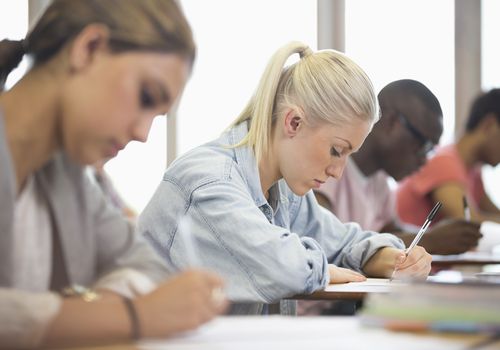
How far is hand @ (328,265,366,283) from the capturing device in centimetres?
223

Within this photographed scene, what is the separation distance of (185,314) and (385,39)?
5.02 meters

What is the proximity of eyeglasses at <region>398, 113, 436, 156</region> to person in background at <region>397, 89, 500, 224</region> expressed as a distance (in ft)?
1.31

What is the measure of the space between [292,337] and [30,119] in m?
0.45

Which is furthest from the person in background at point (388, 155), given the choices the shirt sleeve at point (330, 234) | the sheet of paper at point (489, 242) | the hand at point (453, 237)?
the shirt sleeve at point (330, 234)

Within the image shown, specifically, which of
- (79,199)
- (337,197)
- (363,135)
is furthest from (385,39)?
(79,199)

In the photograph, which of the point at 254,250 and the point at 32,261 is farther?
the point at 254,250

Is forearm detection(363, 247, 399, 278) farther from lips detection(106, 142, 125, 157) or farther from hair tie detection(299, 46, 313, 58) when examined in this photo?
lips detection(106, 142, 125, 157)

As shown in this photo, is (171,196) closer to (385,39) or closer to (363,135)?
(363,135)

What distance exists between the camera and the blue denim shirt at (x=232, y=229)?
2.00 metres

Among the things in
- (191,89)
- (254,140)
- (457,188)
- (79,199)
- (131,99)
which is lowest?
(457,188)

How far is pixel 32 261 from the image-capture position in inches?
47.4

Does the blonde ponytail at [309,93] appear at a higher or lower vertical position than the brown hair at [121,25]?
lower

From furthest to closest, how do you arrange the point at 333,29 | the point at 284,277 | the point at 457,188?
the point at 333,29 → the point at 457,188 → the point at 284,277

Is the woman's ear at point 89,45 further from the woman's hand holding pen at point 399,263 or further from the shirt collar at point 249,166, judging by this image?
the woman's hand holding pen at point 399,263
